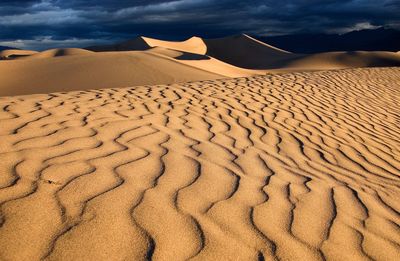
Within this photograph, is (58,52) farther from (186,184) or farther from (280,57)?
(186,184)

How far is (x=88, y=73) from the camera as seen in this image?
1162 centimetres

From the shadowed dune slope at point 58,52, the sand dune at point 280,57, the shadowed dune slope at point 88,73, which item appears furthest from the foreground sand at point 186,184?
the shadowed dune slope at point 58,52

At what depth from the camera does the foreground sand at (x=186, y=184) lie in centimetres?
187

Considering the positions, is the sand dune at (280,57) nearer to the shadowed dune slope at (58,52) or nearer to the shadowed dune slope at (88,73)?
the shadowed dune slope at (58,52)

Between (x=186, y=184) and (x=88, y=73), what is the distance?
9833 mm

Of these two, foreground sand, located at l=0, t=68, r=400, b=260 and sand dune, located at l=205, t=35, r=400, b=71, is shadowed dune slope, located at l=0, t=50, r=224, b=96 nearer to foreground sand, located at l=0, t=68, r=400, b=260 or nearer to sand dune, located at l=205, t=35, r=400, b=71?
foreground sand, located at l=0, t=68, r=400, b=260

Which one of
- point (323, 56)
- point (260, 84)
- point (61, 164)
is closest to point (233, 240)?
point (61, 164)

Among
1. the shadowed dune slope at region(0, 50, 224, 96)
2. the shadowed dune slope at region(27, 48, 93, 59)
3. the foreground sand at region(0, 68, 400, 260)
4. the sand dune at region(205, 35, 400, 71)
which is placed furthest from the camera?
the sand dune at region(205, 35, 400, 71)

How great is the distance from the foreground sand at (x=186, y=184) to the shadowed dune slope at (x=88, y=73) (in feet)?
19.7

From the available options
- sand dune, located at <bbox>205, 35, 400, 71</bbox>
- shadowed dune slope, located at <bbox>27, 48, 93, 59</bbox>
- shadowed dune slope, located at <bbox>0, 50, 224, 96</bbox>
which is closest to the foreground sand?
shadowed dune slope, located at <bbox>0, 50, 224, 96</bbox>

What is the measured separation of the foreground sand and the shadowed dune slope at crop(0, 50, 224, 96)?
600 cm

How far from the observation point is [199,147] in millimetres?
3393

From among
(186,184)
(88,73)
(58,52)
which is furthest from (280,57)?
(186,184)

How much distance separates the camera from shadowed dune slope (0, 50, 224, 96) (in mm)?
10766
